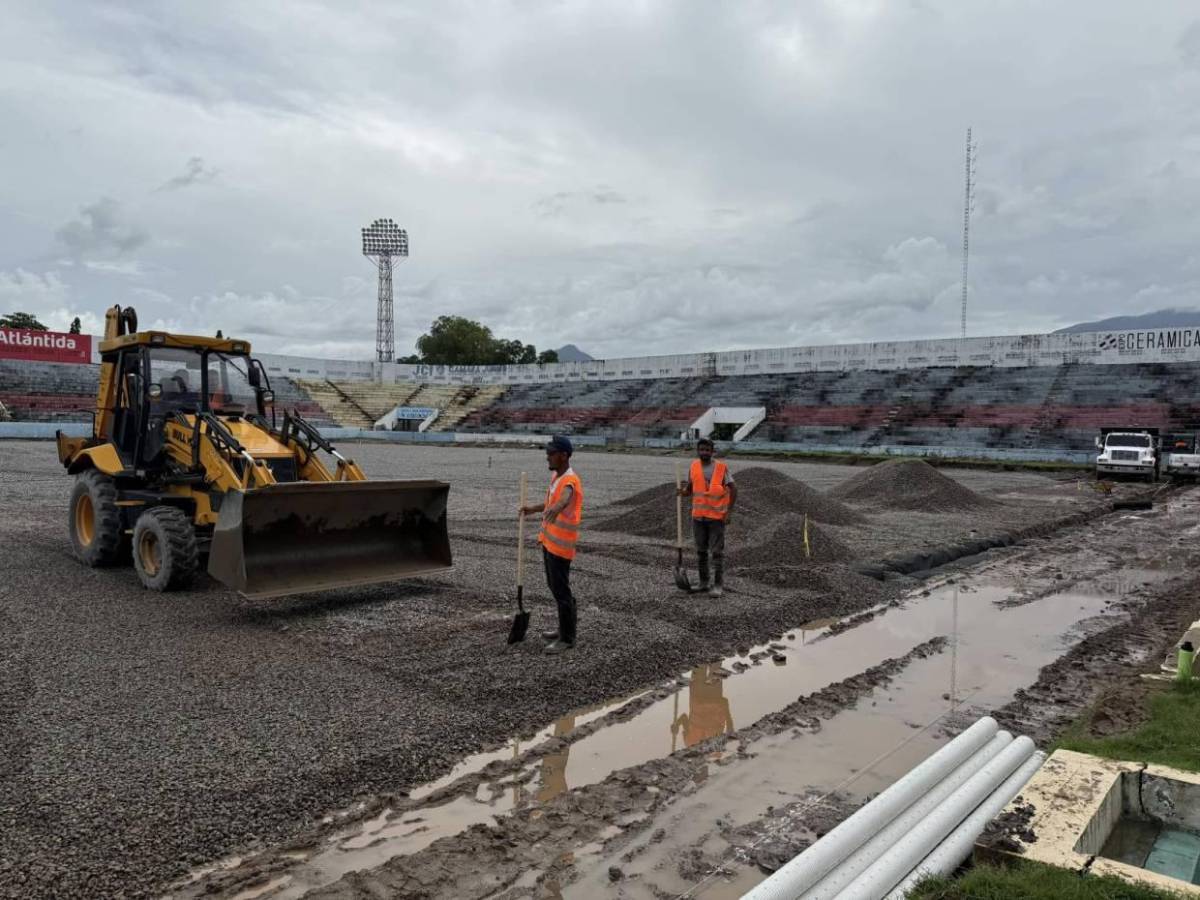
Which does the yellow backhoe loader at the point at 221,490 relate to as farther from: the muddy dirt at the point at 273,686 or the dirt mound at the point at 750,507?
the dirt mound at the point at 750,507

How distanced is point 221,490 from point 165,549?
78cm

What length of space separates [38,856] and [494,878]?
6.49 ft

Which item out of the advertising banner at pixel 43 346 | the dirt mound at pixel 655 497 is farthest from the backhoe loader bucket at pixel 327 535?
the advertising banner at pixel 43 346

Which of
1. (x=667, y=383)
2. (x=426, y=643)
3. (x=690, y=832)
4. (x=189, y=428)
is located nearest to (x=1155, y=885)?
(x=690, y=832)

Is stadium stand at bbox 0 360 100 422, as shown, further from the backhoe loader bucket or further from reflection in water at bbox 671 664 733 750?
reflection in water at bbox 671 664 733 750

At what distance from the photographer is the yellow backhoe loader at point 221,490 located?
7652 millimetres

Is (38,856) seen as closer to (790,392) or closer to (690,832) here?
(690,832)

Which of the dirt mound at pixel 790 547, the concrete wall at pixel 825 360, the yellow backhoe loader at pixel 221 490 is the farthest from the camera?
the concrete wall at pixel 825 360

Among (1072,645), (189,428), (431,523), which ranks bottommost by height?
(1072,645)

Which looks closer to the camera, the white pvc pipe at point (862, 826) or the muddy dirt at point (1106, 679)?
the white pvc pipe at point (862, 826)

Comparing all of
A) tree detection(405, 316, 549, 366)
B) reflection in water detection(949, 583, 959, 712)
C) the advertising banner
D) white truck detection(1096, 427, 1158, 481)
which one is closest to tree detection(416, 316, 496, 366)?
tree detection(405, 316, 549, 366)

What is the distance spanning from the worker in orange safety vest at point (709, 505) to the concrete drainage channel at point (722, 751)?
1389mm

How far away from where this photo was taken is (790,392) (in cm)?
5238

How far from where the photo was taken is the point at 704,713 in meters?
5.86
